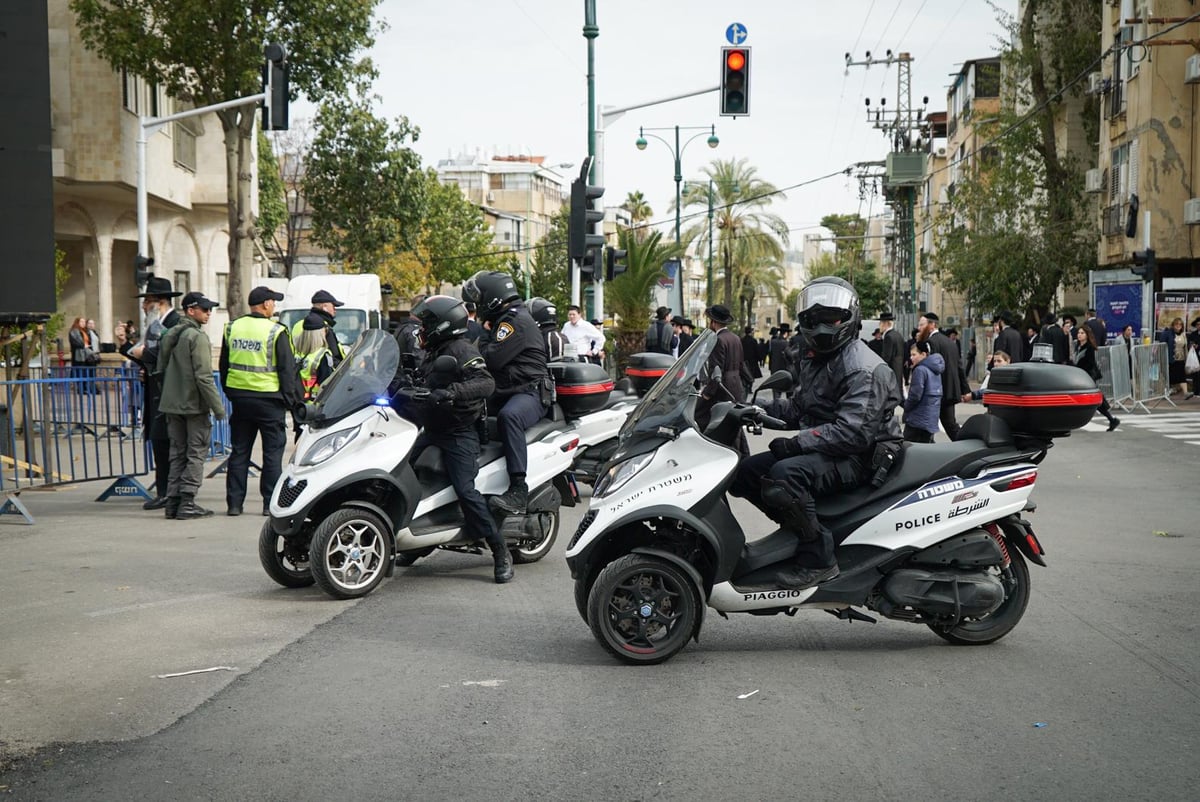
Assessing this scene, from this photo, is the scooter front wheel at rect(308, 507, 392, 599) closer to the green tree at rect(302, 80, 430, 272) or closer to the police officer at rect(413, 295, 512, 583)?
the police officer at rect(413, 295, 512, 583)

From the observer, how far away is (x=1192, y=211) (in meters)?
30.6

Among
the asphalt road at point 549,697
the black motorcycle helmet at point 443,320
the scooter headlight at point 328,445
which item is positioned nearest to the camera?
the asphalt road at point 549,697

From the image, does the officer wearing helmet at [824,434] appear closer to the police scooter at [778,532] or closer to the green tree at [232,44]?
the police scooter at [778,532]

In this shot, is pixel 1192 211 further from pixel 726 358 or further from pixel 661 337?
pixel 726 358

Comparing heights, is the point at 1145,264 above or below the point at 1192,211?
below

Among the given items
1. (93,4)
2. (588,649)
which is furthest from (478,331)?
(93,4)

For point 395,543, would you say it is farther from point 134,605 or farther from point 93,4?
point 93,4

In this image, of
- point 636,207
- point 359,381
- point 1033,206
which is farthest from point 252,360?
point 636,207

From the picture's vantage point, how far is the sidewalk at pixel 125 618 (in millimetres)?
5430

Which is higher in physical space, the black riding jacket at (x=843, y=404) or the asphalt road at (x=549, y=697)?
the black riding jacket at (x=843, y=404)

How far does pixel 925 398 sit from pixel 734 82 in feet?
30.4

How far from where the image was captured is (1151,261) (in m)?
27.2

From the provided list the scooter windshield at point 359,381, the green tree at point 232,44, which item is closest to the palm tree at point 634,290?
the green tree at point 232,44

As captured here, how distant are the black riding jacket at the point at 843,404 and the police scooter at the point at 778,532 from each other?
9.4 inches
